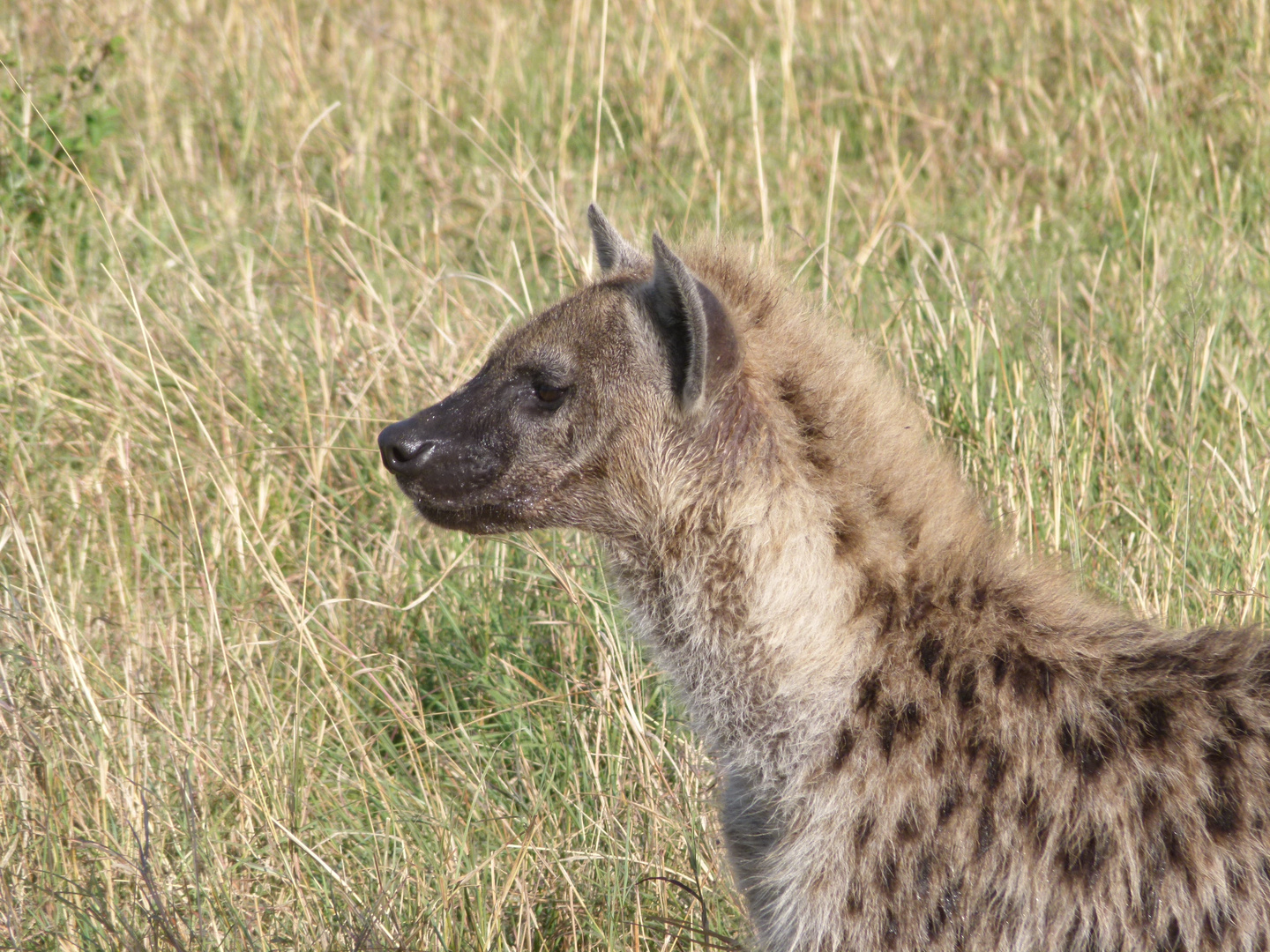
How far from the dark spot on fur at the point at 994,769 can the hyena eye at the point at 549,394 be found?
3.53 feet

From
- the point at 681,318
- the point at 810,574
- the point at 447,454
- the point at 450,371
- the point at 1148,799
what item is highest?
the point at 681,318

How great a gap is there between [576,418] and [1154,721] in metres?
1.21

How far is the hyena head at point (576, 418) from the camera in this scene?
273 cm

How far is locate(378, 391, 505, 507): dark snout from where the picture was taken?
289 cm

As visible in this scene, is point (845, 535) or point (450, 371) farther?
point (450, 371)

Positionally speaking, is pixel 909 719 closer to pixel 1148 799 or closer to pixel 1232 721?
pixel 1148 799

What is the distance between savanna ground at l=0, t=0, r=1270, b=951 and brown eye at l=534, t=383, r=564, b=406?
786 millimetres

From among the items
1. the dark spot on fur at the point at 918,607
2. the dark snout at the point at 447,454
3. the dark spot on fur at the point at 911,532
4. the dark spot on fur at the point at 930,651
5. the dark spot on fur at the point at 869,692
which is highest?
the dark snout at the point at 447,454

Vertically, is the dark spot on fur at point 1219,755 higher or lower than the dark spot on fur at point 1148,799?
higher

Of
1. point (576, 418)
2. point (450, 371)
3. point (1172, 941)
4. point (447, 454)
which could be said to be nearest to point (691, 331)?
point (576, 418)

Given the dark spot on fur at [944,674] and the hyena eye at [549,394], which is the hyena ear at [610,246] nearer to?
the hyena eye at [549,394]

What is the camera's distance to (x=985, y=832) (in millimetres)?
2395

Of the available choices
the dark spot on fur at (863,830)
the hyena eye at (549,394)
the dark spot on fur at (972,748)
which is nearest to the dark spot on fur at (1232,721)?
the dark spot on fur at (972,748)

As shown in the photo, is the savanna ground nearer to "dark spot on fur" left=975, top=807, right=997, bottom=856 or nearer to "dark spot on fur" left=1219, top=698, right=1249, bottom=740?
"dark spot on fur" left=975, top=807, right=997, bottom=856
